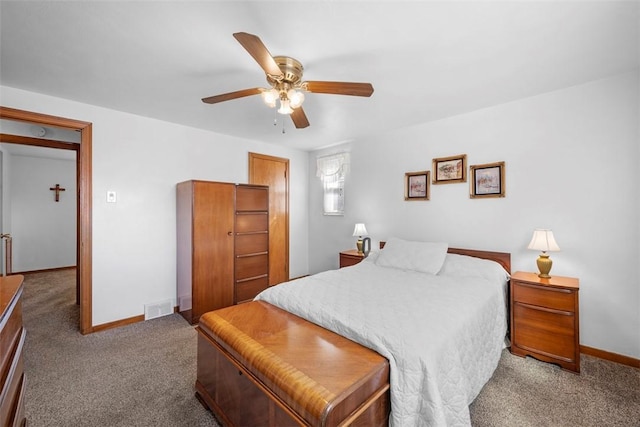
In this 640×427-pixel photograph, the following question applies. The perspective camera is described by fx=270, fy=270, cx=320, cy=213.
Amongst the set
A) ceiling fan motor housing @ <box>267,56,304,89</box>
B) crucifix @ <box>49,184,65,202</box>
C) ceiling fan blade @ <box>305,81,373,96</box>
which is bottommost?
crucifix @ <box>49,184,65,202</box>

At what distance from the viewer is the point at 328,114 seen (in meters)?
3.12

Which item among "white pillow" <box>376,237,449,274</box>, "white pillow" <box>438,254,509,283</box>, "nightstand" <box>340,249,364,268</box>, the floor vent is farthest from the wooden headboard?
the floor vent

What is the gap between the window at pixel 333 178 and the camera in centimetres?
439

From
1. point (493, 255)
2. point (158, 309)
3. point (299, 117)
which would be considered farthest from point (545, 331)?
point (158, 309)

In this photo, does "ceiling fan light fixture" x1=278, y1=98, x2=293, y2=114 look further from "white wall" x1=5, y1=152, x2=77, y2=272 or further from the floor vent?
"white wall" x1=5, y1=152, x2=77, y2=272

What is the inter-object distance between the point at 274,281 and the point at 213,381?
9.40ft

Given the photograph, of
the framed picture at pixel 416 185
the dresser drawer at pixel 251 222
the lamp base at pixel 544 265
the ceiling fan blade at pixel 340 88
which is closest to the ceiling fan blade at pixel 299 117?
the ceiling fan blade at pixel 340 88

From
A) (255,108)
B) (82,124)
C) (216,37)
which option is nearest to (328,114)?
(255,108)

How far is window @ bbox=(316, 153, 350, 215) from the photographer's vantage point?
4.39m

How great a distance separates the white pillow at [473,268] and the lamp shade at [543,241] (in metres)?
0.36

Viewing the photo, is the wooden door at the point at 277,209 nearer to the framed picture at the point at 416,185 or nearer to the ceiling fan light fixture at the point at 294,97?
the framed picture at the point at 416,185

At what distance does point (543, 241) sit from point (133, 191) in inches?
167

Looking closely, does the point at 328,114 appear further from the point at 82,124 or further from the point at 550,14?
the point at 82,124

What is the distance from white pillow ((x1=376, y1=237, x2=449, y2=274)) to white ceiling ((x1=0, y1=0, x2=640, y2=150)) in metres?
1.53
